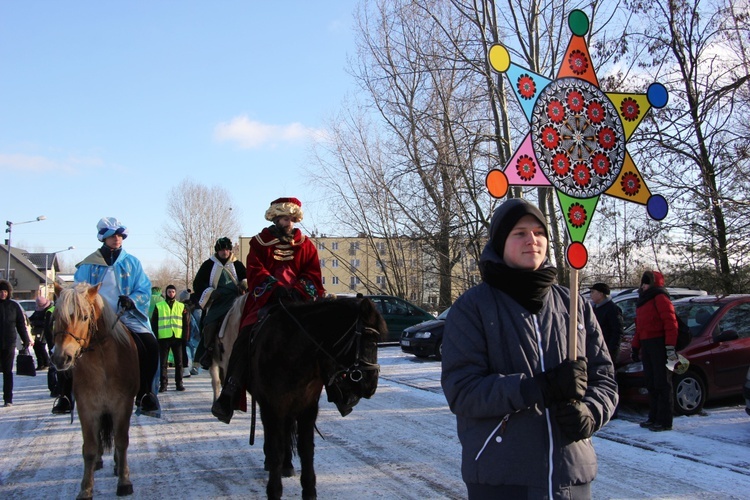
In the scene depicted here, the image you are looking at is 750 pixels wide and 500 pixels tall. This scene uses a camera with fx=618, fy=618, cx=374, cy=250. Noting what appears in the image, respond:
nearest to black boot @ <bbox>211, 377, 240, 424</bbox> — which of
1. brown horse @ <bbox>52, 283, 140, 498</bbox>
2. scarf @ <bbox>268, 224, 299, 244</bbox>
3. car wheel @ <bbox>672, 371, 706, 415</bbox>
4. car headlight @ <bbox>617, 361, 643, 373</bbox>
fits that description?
brown horse @ <bbox>52, 283, 140, 498</bbox>

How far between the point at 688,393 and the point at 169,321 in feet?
33.6

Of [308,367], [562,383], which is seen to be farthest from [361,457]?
[562,383]

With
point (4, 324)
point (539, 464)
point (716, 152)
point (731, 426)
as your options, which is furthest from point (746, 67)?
point (4, 324)

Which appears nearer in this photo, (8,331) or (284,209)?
(284,209)

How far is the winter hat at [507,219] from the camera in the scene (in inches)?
106

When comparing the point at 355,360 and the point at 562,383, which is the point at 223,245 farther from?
the point at 562,383

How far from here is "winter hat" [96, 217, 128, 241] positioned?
20.7 feet

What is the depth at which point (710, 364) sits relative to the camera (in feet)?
29.8

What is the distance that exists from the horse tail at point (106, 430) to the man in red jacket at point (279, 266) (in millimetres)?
945

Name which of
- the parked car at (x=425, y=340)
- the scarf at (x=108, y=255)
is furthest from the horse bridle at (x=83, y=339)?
the parked car at (x=425, y=340)

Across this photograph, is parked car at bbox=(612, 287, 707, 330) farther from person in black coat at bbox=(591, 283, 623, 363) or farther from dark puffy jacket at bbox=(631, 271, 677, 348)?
dark puffy jacket at bbox=(631, 271, 677, 348)

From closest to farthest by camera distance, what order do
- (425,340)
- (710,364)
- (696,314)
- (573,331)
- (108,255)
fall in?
(573,331)
(108,255)
(710,364)
(696,314)
(425,340)

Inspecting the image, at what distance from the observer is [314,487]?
5258 millimetres

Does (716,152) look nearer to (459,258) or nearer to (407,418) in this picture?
(459,258)
